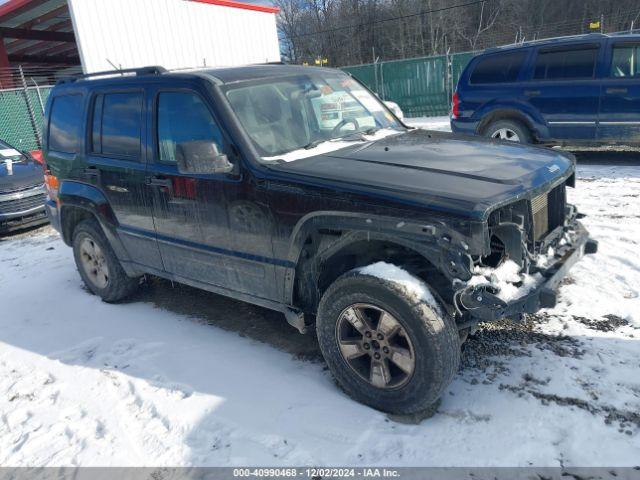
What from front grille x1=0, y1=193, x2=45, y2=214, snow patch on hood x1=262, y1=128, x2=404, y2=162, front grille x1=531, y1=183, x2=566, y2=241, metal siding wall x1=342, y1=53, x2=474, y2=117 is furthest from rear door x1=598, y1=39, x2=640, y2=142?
metal siding wall x1=342, y1=53, x2=474, y2=117

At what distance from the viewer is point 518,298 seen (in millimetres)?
2799

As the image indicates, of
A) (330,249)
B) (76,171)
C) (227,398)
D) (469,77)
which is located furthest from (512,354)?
(469,77)

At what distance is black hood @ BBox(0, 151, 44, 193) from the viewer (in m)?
8.45

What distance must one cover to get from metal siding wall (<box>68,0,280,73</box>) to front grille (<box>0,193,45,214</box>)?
7.29 metres

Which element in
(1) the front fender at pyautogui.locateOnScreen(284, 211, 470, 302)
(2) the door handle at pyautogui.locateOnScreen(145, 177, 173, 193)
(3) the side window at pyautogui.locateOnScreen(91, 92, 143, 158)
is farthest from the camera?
(3) the side window at pyautogui.locateOnScreen(91, 92, 143, 158)

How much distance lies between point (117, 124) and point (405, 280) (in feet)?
9.53

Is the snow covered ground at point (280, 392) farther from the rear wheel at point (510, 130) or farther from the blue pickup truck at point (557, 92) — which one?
the rear wheel at point (510, 130)

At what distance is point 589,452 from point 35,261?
6572 mm

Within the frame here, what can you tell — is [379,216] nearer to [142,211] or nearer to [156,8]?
[142,211]

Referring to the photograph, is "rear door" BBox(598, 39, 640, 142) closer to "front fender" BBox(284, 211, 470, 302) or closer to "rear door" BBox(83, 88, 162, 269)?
"front fender" BBox(284, 211, 470, 302)

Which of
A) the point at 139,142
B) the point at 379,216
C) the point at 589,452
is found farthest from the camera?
the point at 139,142

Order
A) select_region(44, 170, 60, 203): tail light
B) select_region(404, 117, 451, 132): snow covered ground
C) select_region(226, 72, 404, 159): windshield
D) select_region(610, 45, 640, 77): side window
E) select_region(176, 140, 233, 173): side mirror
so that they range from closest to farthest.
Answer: select_region(176, 140, 233, 173): side mirror → select_region(226, 72, 404, 159): windshield → select_region(44, 170, 60, 203): tail light → select_region(610, 45, 640, 77): side window → select_region(404, 117, 451, 132): snow covered ground

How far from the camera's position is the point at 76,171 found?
484 centimetres

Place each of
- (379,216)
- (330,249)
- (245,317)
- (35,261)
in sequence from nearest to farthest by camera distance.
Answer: (379,216)
(330,249)
(245,317)
(35,261)
